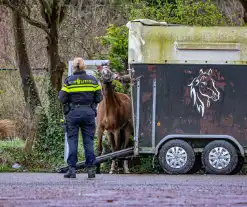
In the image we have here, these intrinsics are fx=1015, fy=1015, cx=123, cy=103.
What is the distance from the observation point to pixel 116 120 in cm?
2066

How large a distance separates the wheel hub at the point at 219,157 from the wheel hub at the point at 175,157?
537 millimetres

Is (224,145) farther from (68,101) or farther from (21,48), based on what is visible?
(21,48)

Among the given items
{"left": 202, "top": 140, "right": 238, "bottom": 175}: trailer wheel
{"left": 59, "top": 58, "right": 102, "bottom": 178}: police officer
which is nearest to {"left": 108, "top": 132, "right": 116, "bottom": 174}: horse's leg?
{"left": 202, "top": 140, "right": 238, "bottom": 175}: trailer wheel

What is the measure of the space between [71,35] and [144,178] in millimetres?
10262

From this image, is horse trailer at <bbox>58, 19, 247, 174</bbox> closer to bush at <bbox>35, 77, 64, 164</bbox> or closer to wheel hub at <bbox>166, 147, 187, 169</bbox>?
wheel hub at <bbox>166, 147, 187, 169</bbox>

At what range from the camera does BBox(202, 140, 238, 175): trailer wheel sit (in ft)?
62.8

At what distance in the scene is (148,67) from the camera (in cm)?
1956

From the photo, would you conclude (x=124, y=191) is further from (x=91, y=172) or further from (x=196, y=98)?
(x=196, y=98)

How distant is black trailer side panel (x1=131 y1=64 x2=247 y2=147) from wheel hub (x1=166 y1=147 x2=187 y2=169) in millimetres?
358

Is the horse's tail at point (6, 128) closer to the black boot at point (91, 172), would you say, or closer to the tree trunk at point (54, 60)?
the tree trunk at point (54, 60)

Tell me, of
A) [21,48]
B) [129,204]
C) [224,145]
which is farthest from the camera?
[21,48]

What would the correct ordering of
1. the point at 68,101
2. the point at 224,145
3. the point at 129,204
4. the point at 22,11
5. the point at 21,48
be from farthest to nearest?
the point at 21,48
the point at 22,11
the point at 224,145
the point at 68,101
the point at 129,204

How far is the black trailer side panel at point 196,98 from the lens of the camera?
19328mm

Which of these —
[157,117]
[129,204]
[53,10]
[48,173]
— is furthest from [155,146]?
[129,204]
